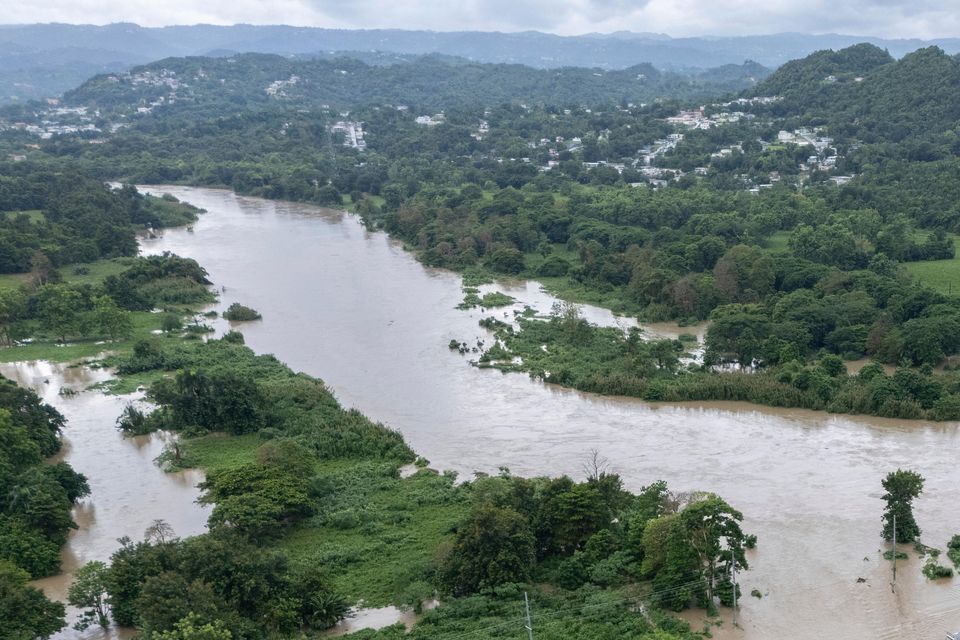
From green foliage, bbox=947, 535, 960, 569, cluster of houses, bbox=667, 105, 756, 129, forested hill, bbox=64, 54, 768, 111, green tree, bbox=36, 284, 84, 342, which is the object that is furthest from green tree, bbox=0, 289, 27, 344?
forested hill, bbox=64, 54, 768, 111

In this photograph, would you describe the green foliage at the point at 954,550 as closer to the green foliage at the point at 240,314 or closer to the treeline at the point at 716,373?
the treeline at the point at 716,373

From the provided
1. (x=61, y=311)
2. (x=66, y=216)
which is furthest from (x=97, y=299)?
(x=66, y=216)

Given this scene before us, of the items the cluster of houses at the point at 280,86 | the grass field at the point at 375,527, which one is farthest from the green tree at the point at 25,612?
the cluster of houses at the point at 280,86

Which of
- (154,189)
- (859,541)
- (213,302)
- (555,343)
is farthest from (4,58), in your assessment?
(859,541)

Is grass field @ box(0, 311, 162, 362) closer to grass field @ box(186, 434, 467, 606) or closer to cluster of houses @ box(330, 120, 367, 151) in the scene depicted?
grass field @ box(186, 434, 467, 606)

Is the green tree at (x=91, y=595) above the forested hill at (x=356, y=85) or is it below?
below

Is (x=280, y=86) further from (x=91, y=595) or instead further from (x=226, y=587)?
(x=226, y=587)
